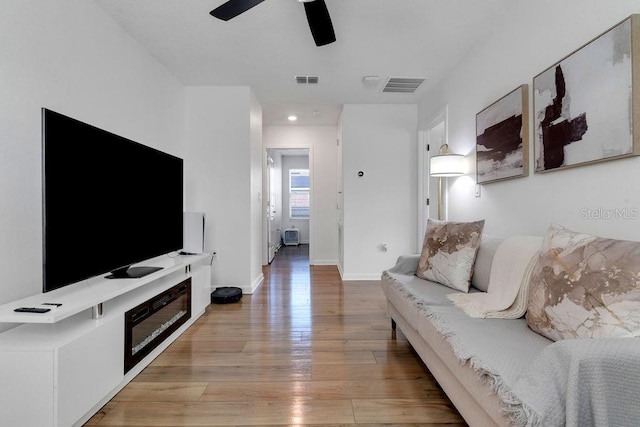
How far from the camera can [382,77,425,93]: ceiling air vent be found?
139 inches

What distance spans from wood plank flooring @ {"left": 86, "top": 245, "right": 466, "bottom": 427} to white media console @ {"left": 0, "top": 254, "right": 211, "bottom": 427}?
204 millimetres

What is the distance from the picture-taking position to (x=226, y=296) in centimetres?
332

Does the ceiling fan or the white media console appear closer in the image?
the white media console

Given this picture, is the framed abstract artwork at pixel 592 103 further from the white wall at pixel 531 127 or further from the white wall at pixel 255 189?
the white wall at pixel 255 189

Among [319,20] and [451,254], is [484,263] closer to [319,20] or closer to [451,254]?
[451,254]

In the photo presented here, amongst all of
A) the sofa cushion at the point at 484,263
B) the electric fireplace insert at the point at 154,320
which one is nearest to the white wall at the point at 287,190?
the electric fireplace insert at the point at 154,320

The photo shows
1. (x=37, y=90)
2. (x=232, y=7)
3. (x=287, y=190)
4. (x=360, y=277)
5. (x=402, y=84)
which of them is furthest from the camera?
(x=287, y=190)

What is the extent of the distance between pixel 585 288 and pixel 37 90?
283 cm

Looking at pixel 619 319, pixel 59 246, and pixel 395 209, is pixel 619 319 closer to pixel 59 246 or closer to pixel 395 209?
pixel 59 246

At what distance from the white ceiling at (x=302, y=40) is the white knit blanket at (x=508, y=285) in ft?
5.93

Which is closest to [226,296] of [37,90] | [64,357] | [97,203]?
[97,203]

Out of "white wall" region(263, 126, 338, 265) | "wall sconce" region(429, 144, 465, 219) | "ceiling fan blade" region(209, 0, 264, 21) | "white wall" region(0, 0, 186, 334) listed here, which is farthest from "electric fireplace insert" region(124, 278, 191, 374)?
"white wall" region(263, 126, 338, 265)

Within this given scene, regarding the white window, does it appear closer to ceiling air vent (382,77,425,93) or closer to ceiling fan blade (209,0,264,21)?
ceiling air vent (382,77,425,93)

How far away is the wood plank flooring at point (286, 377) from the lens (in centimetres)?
153
